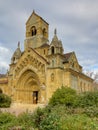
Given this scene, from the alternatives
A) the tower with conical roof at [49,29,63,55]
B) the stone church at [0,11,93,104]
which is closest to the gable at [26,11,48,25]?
the stone church at [0,11,93,104]

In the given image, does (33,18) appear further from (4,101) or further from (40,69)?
(4,101)

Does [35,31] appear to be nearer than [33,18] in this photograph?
Yes

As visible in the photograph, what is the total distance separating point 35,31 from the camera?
168ft

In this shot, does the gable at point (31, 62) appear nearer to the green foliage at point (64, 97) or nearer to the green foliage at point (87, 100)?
the green foliage at point (64, 97)

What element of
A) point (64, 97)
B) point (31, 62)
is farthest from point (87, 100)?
point (31, 62)

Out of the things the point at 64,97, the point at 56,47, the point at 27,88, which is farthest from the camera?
the point at 27,88

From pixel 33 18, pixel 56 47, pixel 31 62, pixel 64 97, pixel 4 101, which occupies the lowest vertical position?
pixel 4 101

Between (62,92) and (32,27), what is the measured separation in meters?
22.4

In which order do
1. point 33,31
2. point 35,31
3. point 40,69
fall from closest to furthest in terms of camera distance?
point 40,69
point 35,31
point 33,31

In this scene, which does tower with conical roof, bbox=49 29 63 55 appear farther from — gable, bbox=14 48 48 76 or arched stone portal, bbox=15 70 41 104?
arched stone portal, bbox=15 70 41 104

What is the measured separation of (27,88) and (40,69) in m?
7.30

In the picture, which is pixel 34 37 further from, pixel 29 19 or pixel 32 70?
pixel 32 70

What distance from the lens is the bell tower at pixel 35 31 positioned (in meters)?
49.5

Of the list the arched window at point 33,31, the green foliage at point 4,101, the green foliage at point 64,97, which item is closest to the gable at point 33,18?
the arched window at point 33,31
